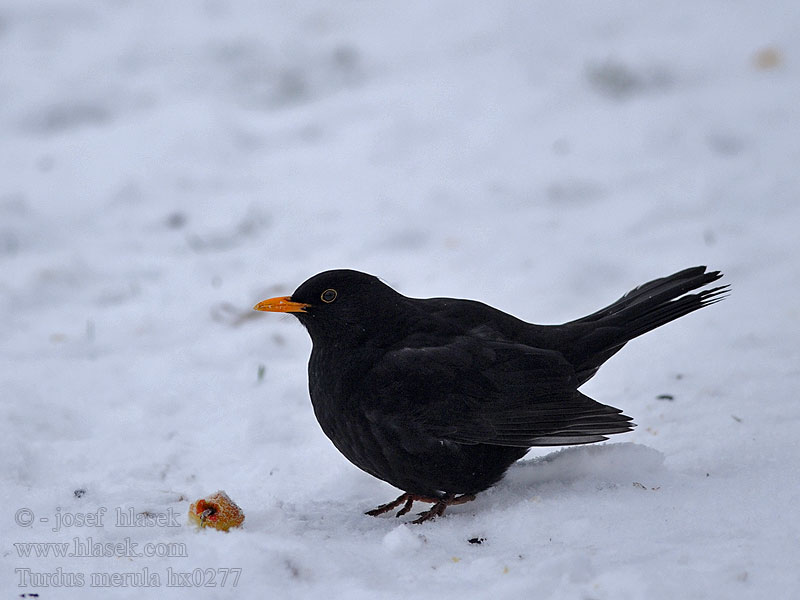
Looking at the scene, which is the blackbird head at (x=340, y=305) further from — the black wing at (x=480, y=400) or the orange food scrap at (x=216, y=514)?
the orange food scrap at (x=216, y=514)

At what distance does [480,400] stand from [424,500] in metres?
0.48

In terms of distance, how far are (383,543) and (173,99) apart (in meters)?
6.02

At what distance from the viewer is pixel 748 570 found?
8.50 feet

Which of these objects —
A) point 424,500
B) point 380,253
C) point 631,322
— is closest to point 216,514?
point 424,500

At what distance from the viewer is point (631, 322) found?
12.1 ft

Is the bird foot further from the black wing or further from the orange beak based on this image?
the orange beak

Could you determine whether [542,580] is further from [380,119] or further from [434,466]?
[380,119]

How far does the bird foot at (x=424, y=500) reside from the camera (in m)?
3.41

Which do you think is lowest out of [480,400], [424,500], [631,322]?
[424,500]

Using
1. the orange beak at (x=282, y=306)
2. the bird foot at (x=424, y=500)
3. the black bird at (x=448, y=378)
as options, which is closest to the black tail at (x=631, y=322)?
the black bird at (x=448, y=378)

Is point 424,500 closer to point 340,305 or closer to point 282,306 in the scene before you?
point 340,305

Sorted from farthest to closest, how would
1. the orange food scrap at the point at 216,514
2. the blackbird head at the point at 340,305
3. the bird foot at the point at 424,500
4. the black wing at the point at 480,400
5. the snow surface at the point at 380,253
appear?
the blackbird head at the point at 340,305, the bird foot at the point at 424,500, the black wing at the point at 480,400, the orange food scrap at the point at 216,514, the snow surface at the point at 380,253

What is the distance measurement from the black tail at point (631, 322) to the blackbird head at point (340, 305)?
0.79m

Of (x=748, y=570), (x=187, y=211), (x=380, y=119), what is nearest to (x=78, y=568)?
(x=748, y=570)
